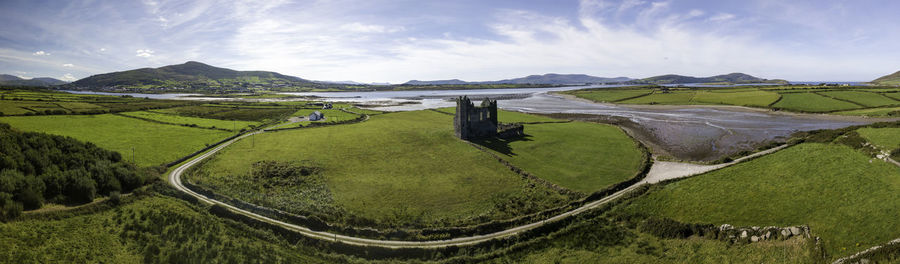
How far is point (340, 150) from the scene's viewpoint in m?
41.2

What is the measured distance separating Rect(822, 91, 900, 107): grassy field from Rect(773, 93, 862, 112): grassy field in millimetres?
3026

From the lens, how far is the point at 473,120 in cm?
4709

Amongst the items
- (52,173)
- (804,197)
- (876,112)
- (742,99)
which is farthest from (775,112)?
(52,173)

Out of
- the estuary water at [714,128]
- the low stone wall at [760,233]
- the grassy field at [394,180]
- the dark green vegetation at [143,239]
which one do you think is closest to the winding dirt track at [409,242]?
the dark green vegetation at [143,239]

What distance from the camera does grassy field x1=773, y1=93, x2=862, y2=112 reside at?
257 ft

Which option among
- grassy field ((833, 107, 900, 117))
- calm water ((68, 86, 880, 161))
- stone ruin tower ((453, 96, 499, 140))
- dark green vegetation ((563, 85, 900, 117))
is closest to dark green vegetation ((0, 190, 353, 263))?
stone ruin tower ((453, 96, 499, 140))

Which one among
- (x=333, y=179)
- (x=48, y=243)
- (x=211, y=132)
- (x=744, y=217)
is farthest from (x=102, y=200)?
(x=744, y=217)

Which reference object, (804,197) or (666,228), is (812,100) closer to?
(804,197)

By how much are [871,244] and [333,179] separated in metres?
35.8

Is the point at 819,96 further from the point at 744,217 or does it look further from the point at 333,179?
the point at 333,179

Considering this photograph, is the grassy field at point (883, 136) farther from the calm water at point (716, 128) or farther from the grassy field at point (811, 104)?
the grassy field at point (811, 104)

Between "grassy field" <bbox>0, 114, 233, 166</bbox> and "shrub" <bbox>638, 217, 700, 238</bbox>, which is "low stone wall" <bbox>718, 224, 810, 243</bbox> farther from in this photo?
"grassy field" <bbox>0, 114, 233, 166</bbox>

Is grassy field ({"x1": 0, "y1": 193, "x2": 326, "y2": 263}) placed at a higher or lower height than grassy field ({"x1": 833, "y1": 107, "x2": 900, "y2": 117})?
lower

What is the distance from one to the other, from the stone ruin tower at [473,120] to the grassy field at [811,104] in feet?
269
